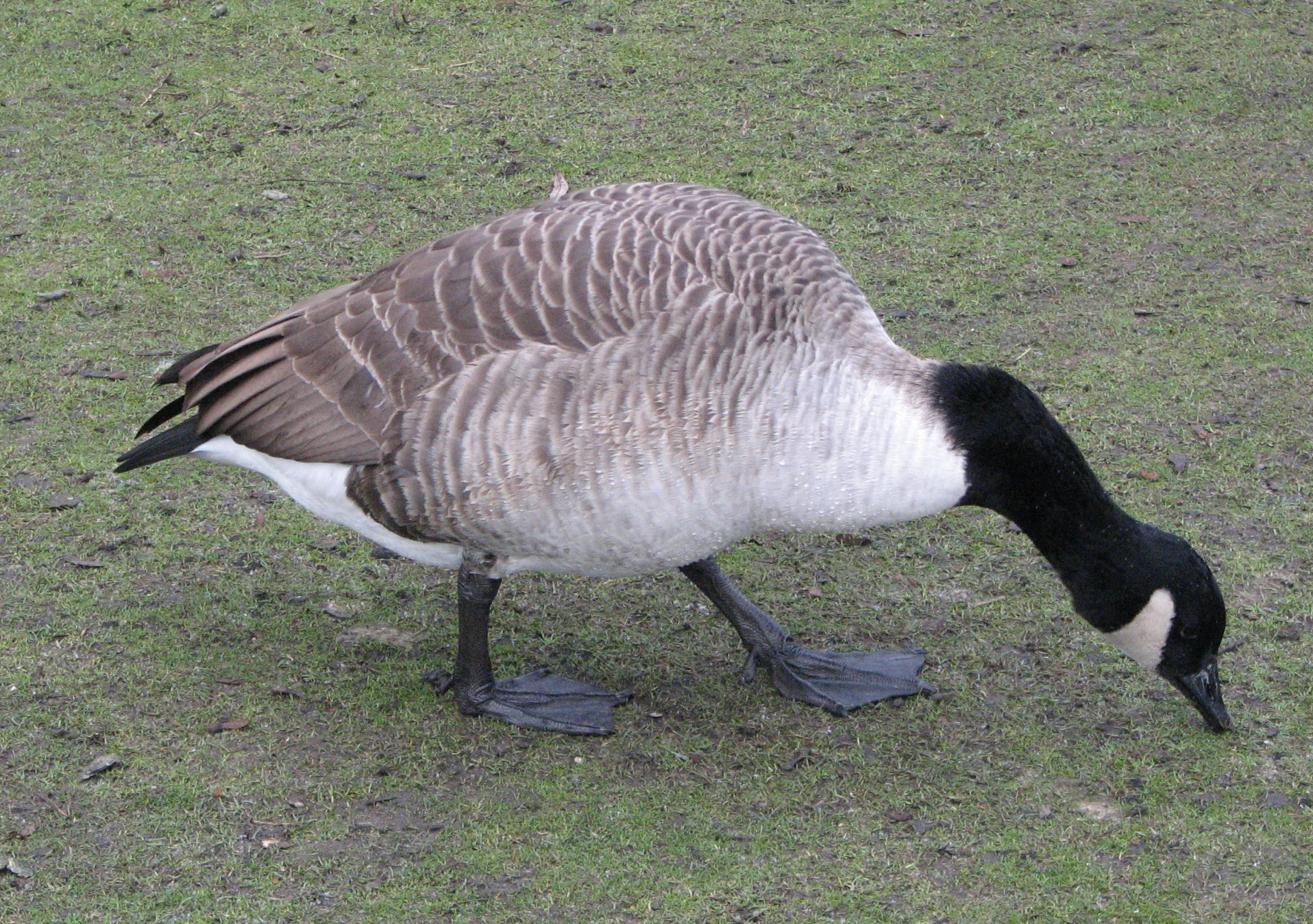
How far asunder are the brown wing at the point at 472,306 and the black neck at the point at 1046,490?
58 cm

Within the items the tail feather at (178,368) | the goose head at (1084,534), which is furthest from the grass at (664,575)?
the tail feather at (178,368)

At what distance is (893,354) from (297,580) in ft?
7.26

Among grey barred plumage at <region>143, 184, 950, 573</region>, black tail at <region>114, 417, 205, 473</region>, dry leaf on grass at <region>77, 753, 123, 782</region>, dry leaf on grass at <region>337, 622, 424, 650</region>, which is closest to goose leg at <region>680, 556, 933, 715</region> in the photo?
grey barred plumage at <region>143, 184, 950, 573</region>

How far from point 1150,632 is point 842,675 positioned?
95cm

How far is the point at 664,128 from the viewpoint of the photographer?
7.57 m

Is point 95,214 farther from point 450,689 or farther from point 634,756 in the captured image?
point 634,756

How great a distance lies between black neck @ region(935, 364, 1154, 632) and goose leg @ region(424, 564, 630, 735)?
1.30m

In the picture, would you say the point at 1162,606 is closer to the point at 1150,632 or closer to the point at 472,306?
the point at 1150,632

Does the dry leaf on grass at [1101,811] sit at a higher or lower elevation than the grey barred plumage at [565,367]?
lower

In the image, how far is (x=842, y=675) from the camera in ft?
14.8

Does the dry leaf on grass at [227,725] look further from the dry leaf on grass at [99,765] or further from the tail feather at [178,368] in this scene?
the tail feather at [178,368]

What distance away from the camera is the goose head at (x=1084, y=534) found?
12.8 ft

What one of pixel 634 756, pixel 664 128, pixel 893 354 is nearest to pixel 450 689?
pixel 634 756

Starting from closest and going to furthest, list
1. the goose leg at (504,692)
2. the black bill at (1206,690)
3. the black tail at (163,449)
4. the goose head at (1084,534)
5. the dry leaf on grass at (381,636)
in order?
the goose head at (1084,534) → the black bill at (1206,690) → the goose leg at (504,692) → the black tail at (163,449) → the dry leaf on grass at (381,636)
